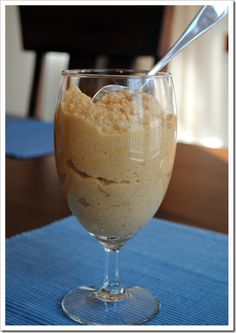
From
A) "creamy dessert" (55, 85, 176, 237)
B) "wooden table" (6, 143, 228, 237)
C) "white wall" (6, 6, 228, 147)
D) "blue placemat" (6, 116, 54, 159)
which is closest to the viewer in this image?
"creamy dessert" (55, 85, 176, 237)

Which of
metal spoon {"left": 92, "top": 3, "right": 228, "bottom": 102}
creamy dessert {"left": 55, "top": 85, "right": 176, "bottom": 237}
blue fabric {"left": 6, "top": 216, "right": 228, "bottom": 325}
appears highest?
metal spoon {"left": 92, "top": 3, "right": 228, "bottom": 102}

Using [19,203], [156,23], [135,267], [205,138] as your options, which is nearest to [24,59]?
[205,138]

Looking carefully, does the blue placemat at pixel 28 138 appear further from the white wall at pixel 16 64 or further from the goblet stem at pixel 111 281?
the white wall at pixel 16 64

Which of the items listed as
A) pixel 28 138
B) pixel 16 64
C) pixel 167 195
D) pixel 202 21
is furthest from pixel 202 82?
pixel 202 21

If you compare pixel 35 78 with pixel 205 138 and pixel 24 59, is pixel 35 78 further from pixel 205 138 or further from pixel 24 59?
pixel 24 59

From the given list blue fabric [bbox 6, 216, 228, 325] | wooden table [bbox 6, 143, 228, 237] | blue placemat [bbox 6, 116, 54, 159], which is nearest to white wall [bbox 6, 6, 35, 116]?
Result: blue placemat [bbox 6, 116, 54, 159]

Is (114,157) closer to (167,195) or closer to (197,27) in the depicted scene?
(197,27)

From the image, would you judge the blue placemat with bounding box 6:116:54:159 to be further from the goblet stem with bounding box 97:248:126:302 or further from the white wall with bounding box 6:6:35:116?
the white wall with bounding box 6:6:35:116
